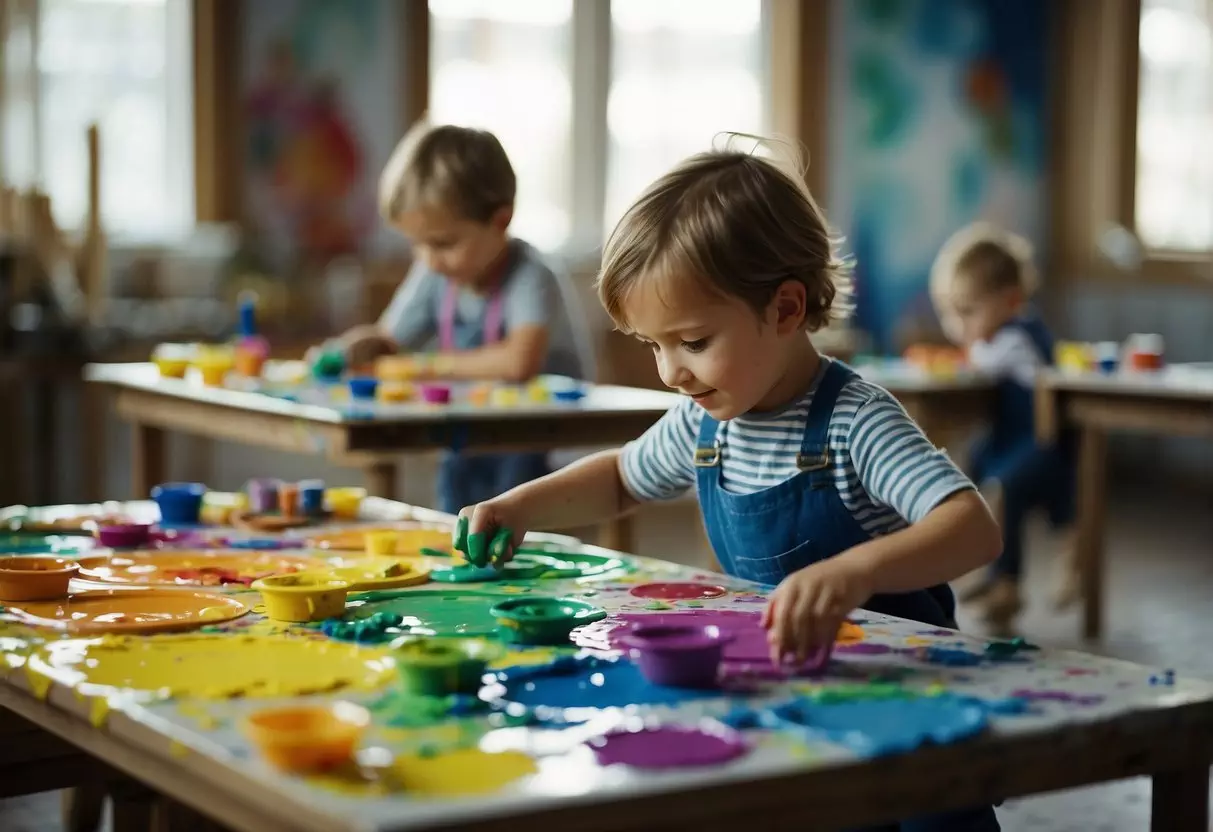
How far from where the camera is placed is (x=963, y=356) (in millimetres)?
4984

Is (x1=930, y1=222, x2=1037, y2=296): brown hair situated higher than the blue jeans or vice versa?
(x1=930, y1=222, x2=1037, y2=296): brown hair

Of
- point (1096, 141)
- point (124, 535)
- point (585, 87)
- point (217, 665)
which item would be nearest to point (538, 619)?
point (217, 665)

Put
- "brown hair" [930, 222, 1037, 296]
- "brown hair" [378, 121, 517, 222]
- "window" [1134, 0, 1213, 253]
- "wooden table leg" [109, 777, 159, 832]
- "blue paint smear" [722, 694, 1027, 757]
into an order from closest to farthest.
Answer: "blue paint smear" [722, 694, 1027, 757] < "wooden table leg" [109, 777, 159, 832] < "brown hair" [378, 121, 517, 222] < "brown hair" [930, 222, 1037, 296] < "window" [1134, 0, 1213, 253]

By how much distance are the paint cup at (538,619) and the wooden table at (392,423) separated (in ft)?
4.74

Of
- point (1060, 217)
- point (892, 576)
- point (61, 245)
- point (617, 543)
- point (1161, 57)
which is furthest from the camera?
point (1060, 217)

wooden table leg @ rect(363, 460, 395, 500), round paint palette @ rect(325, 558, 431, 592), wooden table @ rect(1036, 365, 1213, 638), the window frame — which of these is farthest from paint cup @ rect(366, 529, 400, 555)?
the window frame

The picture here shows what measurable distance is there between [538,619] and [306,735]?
394mm

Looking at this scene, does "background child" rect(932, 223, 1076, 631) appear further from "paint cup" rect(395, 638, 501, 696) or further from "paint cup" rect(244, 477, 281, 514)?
"paint cup" rect(395, 638, 501, 696)

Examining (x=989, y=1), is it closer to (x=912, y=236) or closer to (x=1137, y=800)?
(x=912, y=236)

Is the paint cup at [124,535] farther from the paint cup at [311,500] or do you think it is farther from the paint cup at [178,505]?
the paint cup at [311,500]

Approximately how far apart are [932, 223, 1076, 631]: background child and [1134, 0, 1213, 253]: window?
292cm

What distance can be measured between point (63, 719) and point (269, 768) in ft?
1.00

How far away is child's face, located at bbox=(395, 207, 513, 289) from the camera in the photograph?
3.46m

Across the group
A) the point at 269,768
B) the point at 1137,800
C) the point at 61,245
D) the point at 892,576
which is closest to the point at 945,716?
the point at 892,576
